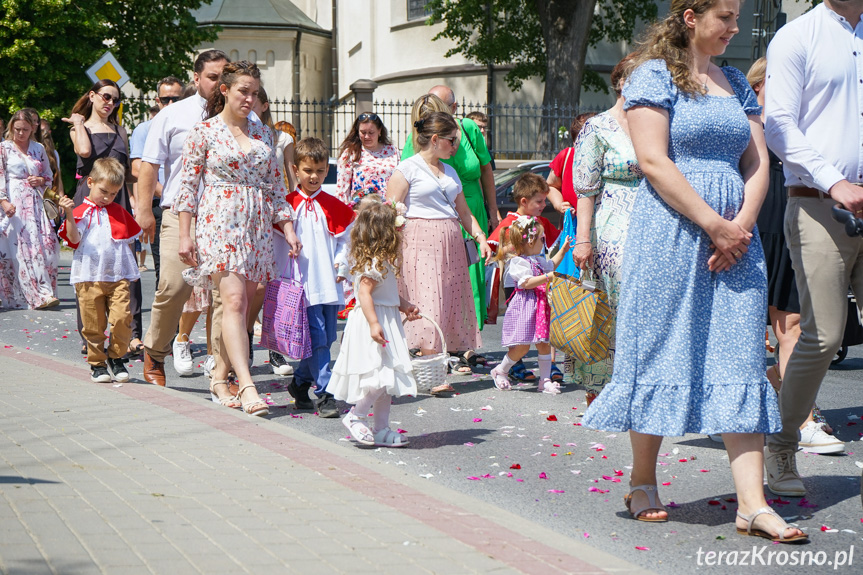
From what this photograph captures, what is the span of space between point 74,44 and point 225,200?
26977 mm

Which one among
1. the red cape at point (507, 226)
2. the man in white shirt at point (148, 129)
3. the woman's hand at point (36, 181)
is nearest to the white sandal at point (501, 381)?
the red cape at point (507, 226)

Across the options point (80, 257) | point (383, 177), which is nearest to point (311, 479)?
point (80, 257)

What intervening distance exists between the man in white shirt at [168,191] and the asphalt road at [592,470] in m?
0.49

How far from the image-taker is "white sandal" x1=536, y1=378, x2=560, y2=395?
8.26m

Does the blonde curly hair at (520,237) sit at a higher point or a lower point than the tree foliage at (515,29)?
lower

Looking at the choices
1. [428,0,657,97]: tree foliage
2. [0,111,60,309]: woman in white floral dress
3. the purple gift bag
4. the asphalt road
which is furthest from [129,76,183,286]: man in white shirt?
[428,0,657,97]: tree foliage

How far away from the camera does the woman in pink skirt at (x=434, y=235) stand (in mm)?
8297

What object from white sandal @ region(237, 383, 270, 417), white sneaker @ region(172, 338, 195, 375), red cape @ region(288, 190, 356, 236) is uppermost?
red cape @ region(288, 190, 356, 236)

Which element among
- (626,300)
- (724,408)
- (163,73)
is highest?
(163,73)

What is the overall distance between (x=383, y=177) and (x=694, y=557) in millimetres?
5414

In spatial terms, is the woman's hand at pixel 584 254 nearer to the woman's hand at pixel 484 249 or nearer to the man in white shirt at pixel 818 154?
the man in white shirt at pixel 818 154

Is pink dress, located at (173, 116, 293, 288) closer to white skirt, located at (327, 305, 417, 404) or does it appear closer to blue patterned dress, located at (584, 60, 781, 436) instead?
white skirt, located at (327, 305, 417, 404)

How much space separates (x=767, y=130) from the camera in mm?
5176

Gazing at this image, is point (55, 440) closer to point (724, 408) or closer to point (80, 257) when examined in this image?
point (80, 257)
